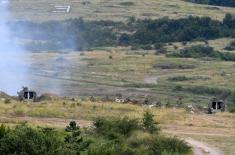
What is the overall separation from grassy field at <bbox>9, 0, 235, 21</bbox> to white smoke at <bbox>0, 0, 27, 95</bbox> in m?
13.0

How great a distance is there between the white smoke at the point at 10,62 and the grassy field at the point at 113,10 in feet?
42.7

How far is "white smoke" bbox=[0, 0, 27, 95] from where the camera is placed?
73.5 metres

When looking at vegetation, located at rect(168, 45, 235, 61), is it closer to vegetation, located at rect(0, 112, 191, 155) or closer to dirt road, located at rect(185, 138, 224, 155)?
dirt road, located at rect(185, 138, 224, 155)

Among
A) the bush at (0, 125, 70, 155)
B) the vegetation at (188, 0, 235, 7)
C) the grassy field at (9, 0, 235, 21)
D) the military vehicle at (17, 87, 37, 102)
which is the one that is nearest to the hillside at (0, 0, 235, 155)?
the bush at (0, 125, 70, 155)

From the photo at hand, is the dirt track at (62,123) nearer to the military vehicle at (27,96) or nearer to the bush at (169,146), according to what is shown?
the bush at (169,146)

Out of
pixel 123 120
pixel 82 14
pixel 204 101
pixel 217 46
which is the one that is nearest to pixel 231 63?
pixel 217 46

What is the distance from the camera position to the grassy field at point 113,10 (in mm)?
130625

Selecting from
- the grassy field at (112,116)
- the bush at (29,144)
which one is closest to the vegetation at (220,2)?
the grassy field at (112,116)

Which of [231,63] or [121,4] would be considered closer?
[231,63]

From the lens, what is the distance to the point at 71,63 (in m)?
93.2

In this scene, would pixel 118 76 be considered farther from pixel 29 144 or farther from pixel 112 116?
pixel 29 144

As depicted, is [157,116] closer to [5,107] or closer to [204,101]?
[5,107]

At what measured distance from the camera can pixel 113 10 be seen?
136000 millimetres

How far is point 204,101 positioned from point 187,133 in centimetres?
2771
